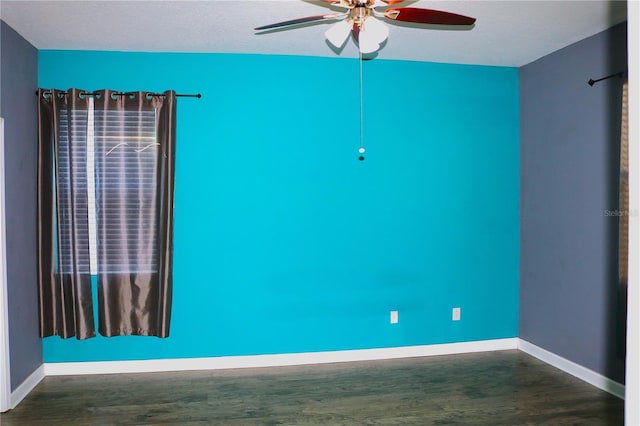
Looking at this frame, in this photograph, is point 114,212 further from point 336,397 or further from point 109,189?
point 336,397

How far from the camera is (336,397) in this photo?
2932mm

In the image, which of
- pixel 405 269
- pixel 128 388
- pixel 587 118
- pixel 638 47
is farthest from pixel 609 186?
pixel 128 388

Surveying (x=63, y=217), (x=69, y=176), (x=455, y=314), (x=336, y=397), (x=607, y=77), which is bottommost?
(x=336, y=397)

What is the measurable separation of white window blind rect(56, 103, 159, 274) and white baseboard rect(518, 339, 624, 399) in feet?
10.2

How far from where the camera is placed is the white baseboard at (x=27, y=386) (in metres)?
2.82

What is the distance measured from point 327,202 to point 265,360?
1.34m

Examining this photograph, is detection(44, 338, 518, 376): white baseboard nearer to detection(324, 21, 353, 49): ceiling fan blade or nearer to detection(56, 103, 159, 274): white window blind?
detection(56, 103, 159, 274): white window blind

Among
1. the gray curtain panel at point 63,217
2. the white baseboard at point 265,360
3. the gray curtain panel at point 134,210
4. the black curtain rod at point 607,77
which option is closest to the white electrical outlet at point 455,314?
the white baseboard at point 265,360

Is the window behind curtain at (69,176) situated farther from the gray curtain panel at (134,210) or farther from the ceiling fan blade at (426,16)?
the ceiling fan blade at (426,16)

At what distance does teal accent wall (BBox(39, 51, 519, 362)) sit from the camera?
341 cm

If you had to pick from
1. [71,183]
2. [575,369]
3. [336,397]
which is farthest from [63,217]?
[575,369]

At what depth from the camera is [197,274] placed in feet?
11.3

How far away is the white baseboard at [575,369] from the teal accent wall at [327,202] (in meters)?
0.22

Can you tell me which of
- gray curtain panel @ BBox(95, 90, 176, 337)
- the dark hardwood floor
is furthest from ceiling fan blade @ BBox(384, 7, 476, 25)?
the dark hardwood floor
